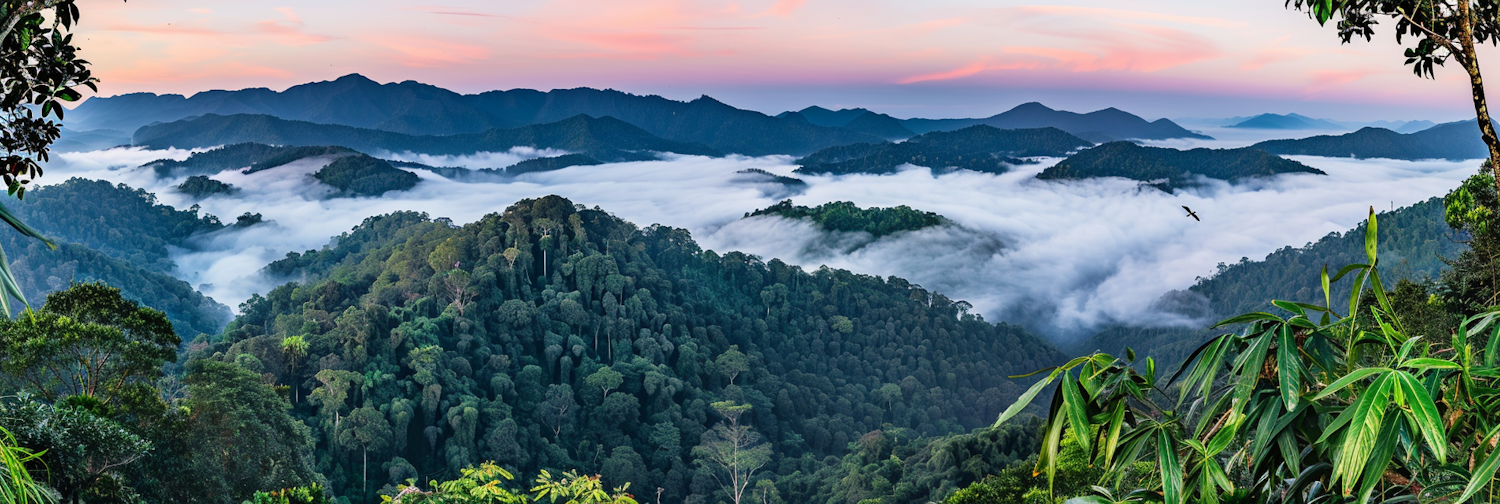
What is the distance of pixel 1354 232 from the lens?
51.7 m

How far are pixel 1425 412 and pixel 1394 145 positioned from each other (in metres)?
135

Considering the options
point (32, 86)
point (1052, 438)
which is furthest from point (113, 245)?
point (1052, 438)

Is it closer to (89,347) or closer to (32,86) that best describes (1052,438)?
(32,86)

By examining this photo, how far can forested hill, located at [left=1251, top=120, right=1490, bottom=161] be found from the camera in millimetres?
107062

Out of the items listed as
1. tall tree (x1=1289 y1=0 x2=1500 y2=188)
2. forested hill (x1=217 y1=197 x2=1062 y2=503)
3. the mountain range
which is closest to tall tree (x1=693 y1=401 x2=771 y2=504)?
forested hill (x1=217 y1=197 x2=1062 y2=503)

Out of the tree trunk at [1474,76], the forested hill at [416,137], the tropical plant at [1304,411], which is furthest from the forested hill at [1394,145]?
the tropical plant at [1304,411]

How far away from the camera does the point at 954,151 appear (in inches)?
5492

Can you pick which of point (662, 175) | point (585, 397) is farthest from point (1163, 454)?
point (662, 175)

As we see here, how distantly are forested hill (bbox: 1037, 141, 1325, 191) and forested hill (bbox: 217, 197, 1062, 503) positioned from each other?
219ft

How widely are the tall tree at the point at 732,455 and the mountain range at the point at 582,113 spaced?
4789 inches

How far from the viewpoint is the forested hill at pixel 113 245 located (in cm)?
4131

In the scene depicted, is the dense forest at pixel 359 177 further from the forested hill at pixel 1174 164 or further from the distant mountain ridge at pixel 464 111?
the forested hill at pixel 1174 164

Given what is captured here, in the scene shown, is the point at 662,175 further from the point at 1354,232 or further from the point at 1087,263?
the point at 1354,232

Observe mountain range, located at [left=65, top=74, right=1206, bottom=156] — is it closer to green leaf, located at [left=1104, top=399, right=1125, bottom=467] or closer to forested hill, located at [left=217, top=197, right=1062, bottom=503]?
forested hill, located at [left=217, top=197, right=1062, bottom=503]
